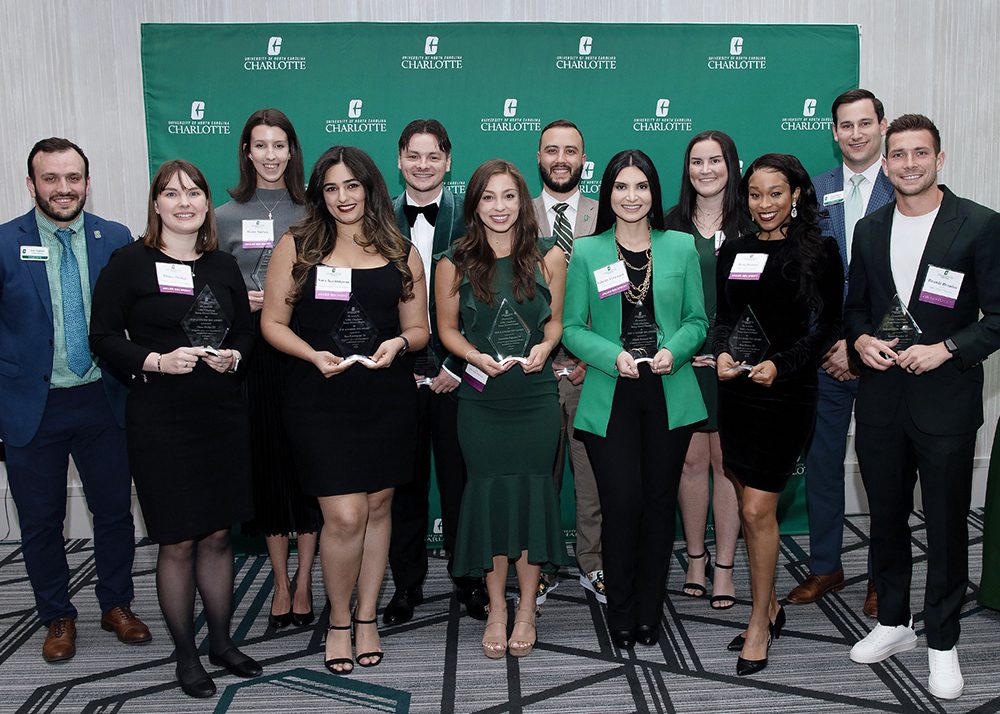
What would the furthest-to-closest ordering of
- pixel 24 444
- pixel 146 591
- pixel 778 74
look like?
pixel 778 74
pixel 146 591
pixel 24 444

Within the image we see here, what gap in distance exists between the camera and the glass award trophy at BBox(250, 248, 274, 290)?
3.41 m

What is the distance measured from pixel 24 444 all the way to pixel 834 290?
9.85 ft

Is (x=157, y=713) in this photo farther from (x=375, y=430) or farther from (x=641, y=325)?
(x=641, y=325)

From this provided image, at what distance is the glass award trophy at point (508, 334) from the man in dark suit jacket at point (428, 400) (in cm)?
33

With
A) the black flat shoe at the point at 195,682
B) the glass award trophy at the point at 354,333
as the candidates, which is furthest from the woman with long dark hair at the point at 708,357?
the black flat shoe at the point at 195,682

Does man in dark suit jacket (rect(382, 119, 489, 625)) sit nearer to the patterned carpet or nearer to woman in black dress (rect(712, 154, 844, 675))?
the patterned carpet

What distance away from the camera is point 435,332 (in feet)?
11.5

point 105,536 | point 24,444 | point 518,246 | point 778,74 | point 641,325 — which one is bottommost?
point 105,536

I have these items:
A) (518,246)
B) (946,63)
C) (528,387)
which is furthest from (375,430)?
(946,63)

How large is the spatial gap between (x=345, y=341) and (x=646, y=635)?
5.13 ft

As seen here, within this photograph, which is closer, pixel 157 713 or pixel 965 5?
pixel 157 713

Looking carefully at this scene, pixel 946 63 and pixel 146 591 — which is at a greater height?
pixel 946 63

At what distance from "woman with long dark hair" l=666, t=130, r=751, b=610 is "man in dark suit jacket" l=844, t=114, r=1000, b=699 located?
0.58 meters

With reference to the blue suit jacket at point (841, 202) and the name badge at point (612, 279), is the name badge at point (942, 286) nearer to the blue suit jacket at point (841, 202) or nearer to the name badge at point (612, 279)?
the blue suit jacket at point (841, 202)
